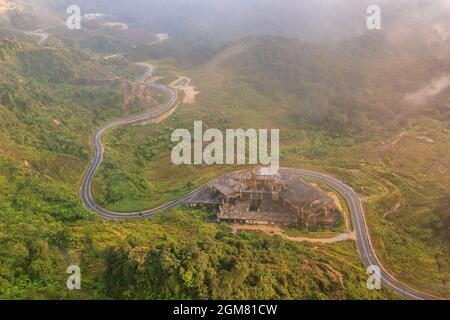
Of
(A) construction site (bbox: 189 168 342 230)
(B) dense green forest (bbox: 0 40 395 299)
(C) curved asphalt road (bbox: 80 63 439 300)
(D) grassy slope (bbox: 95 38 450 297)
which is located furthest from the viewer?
(A) construction site (bbox: 189 168 342 230)

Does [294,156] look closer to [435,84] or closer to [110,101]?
[110,101]

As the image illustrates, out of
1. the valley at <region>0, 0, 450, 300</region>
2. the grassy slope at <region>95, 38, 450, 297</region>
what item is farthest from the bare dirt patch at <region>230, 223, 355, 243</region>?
the grassy slope at <region>95, 38, 450, 297</region>

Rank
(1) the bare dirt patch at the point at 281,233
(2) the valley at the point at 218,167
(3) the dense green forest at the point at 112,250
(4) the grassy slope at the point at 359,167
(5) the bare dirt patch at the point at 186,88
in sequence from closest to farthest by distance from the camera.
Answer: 1. (3) the dense green forest at the point at 112,250
2. (2) the valley at the point at 218,167
3. (1) the bare dirt patch at the point at 281,233
4. (4) the grassy slope at the point at 359,167
5. (5) the bare dirt patch at the point at 186,88

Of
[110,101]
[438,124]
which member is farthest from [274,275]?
[438,124]

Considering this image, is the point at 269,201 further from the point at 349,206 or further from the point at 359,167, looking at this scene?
the point at 359,167

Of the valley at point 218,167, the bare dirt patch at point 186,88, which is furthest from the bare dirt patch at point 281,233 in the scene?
the bare dirt patch at point 186,88

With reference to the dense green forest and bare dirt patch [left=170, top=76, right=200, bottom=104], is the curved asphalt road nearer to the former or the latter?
the dense green forest

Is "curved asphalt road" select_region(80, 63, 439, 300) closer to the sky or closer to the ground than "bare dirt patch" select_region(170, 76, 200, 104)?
closer to the ground

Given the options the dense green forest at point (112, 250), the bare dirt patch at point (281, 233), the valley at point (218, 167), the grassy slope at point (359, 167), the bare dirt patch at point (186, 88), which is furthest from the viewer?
the bare dirt patch at point (186, 88)

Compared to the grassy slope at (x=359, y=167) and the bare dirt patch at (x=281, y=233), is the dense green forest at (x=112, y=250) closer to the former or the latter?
the bare dirt patch at (x=281, y=233)
